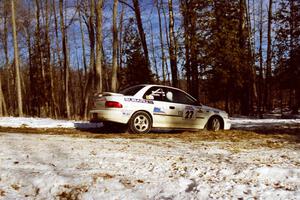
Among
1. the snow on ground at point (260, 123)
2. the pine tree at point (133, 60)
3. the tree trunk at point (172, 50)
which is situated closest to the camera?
the snow on ground at point (260, 123)

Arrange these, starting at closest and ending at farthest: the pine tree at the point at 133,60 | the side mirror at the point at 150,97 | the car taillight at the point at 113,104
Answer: the car taillight at the point at 113,104, the side mirror at the point at 150,97, the pine tree at the point at 133,60

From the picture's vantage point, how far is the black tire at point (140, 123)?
33.9 feet

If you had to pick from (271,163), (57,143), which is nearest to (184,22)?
(57,143)

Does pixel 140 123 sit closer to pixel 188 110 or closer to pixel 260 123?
pixel 188 110

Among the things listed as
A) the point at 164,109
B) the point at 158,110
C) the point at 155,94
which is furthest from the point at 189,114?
the point at 155,94

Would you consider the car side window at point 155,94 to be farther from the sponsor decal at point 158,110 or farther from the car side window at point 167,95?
the sponsor decal at point 158,110

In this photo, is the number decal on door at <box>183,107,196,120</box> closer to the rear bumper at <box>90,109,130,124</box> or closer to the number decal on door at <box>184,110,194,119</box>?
the number decal on door at <box>184,110,194,119</box>

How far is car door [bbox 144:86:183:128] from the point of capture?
10703mm

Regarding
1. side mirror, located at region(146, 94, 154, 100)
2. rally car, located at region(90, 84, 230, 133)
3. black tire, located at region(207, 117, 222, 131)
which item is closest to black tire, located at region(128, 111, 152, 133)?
rally car, located at region(90, 84, 230, 133)

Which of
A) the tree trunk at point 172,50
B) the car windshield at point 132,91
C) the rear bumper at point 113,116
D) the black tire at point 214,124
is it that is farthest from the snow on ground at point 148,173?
the tree trunk at point 172,50

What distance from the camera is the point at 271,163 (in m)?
5.68

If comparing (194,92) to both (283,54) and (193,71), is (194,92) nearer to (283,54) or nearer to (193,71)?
(193,71)

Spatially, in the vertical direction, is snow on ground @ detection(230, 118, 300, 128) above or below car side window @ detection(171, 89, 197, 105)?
below

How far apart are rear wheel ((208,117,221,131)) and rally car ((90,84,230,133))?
7.9 inches
